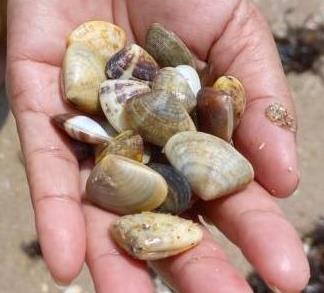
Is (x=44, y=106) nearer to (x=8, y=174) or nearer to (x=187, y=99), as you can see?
(x=187, y=99)

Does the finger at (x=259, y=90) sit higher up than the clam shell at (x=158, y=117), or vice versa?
the finger at (x=259, y=90)

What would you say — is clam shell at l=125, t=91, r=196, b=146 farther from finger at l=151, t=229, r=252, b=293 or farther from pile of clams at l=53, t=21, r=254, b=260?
finger at l=151, t=229, r=252, b=293

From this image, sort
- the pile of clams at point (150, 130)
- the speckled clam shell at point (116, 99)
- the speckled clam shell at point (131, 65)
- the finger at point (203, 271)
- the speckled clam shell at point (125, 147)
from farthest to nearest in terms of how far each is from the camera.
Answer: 1. the speckled clam shell at point (131, 65)
2. the speckled clam shell at point (116, 99)
3. the speckled clam shell at point (125, 147)
4. the pile of clams at point (150, 130)
5. the finger at point (203, 271)

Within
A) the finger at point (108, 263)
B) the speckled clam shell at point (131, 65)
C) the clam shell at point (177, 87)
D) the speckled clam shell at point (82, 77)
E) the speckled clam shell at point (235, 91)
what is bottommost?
the finger at point (108, 263)

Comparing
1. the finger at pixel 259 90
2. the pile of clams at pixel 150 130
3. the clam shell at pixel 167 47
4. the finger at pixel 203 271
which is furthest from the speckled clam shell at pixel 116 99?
the finger at pixel 203 271

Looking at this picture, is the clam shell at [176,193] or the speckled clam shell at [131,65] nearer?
the clam shell at [176,193]

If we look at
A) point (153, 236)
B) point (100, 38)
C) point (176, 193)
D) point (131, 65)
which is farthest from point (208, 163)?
point (100, 38)

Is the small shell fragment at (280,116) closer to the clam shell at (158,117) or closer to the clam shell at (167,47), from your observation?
the clam shell at (158,117)
